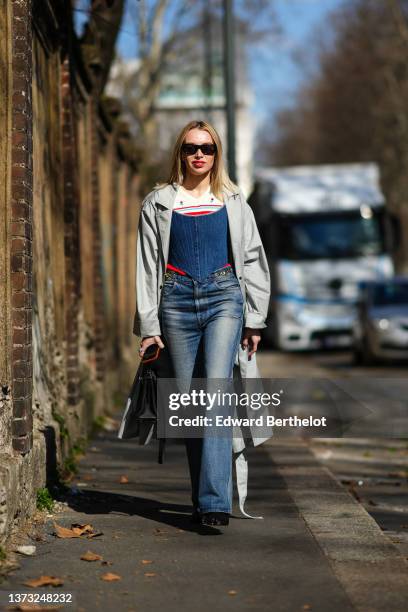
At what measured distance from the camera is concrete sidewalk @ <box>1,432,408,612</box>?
207 inches

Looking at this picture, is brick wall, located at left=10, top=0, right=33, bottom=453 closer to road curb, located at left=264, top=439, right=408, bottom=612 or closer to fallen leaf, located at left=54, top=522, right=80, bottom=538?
fallen leaf, located at left=54, top=522, right=80, bottom=538

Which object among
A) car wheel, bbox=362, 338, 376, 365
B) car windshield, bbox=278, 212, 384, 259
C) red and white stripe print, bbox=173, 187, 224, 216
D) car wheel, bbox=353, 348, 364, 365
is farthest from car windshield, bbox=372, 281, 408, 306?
red and white stripe print, bbox=173, 187, 224, 216

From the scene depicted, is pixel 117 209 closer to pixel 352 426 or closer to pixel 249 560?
pixel 352 426

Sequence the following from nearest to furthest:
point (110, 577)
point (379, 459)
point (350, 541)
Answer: point (110, 577), point (350, 541), point (379, 459)

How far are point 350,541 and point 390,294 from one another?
17727 mm

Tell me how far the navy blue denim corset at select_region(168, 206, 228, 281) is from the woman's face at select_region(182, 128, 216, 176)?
0.21m

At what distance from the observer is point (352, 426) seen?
534 inches

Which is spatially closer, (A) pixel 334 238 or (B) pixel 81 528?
(B) pixel 81 528

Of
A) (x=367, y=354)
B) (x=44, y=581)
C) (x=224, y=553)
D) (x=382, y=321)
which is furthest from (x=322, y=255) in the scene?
(x=44, y=581)

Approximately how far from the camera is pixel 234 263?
6.72 m

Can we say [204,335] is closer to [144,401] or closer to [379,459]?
[144,401]

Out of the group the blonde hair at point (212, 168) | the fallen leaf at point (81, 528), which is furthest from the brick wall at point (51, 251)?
the blonde hair at point (212, 168)

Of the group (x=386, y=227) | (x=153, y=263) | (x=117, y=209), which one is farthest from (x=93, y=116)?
(x=386, y=227)

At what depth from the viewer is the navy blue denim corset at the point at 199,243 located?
6.64 metres
